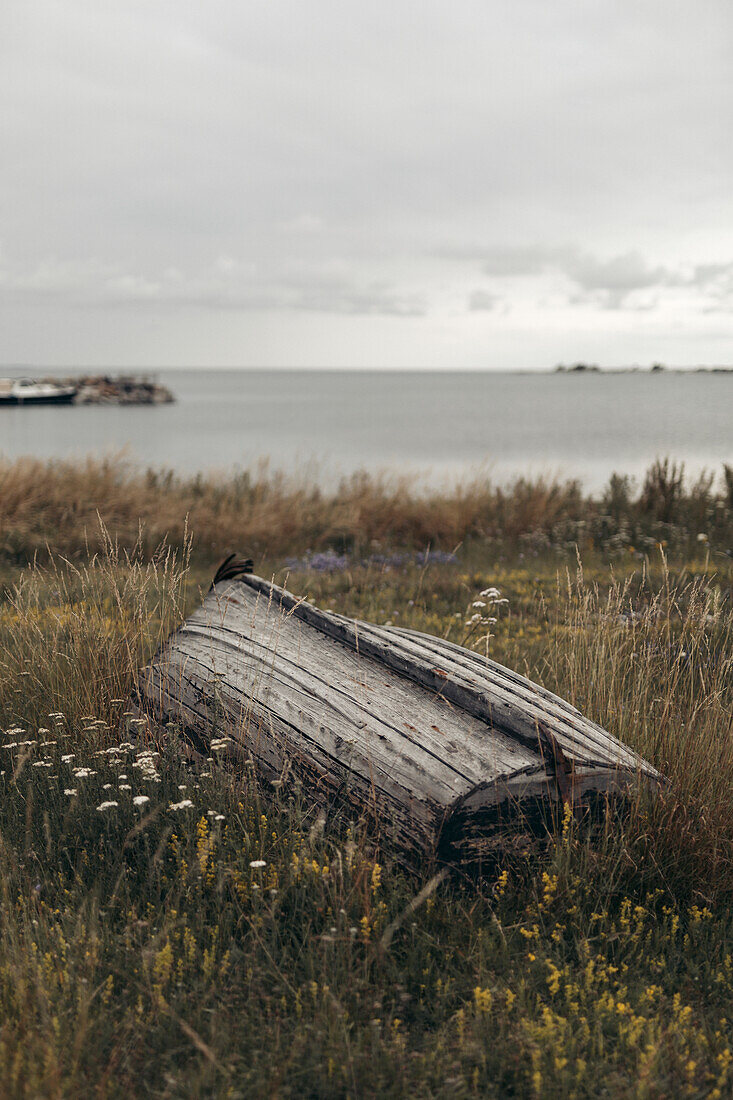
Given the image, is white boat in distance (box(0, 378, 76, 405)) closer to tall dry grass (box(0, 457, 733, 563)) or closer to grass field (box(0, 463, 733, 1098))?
tall dry grass (box(0, 457, 733, 563))

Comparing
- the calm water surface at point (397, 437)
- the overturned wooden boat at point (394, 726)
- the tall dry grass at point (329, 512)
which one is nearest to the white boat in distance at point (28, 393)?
the calm water surface at point (397, 437)

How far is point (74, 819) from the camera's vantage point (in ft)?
10.5

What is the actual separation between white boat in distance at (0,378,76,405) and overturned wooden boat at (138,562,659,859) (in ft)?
256

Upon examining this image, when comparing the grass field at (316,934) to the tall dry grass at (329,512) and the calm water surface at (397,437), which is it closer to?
the tall dry grass at (329,512)

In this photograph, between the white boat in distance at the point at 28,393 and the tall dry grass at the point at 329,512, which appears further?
the white boat in distance at the point at 28,393

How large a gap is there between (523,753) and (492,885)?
1.65 ft

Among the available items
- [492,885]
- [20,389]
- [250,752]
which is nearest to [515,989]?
[492,885]

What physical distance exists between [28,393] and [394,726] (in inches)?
3178

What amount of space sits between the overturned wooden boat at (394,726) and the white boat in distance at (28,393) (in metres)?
78.0

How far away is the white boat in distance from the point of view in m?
74.0

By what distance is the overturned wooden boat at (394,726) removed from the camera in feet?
9.58

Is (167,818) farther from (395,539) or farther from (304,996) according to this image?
(395,539)

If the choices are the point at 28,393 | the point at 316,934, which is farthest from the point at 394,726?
the point at 28,393

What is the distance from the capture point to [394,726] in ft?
10.6
